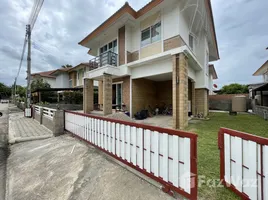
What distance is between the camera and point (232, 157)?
5.67 feet

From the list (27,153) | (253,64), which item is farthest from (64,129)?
(253,64)

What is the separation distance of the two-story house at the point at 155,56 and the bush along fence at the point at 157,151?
3797 millimetres

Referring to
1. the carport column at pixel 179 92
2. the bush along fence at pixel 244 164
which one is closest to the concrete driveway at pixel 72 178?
the bush along fence at pixel 244 164

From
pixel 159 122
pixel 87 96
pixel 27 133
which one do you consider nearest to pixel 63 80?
pixel 87 96

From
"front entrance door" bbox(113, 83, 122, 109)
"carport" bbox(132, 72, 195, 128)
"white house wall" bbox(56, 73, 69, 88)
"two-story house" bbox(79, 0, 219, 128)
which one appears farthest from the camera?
"white house wall" bbox(56, 73, 69, 88)

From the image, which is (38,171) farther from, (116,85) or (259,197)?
(116,85)

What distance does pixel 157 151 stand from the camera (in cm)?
205

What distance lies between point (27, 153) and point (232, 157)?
515cm

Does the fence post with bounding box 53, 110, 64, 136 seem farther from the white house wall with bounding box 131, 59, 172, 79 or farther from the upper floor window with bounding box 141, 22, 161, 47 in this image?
the upper floor window with bounding box 141, 22, 161, 47

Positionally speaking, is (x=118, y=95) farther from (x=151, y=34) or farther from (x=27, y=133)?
(x=27, y=133)

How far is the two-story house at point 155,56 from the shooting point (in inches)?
248

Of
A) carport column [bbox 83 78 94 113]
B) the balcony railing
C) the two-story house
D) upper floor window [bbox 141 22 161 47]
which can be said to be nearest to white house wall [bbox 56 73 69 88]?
the two-story house

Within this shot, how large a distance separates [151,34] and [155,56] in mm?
1963

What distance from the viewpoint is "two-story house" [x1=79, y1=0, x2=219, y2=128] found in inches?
248
